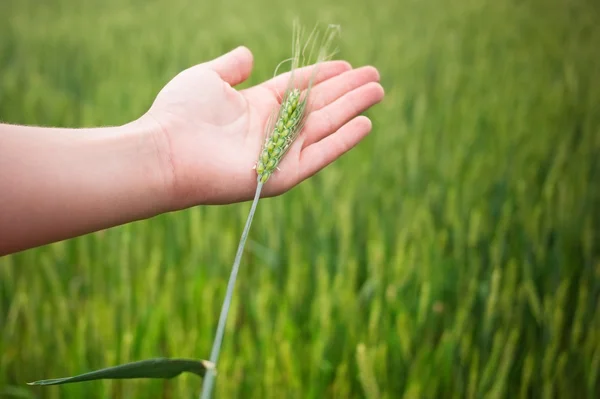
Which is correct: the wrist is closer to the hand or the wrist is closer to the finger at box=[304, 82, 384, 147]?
the hand

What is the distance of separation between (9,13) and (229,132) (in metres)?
2.82

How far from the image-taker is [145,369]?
48 cm

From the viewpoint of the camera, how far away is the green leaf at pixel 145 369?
1.54 feet

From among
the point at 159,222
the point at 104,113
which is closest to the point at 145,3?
the point at 104,113

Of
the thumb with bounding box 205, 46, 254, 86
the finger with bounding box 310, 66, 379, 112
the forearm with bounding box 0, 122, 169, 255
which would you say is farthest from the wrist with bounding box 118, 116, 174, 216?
the finger with bounding box 310, 66, 379, 112

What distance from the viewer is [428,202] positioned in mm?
1338

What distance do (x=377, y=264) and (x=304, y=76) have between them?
1.13 feet

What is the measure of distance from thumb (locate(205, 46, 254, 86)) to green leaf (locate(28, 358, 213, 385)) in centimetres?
53

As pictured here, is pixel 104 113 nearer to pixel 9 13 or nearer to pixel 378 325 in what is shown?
pixel 378 325

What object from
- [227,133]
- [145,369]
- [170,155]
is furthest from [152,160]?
[145,369]

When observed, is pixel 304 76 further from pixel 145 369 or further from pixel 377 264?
pixel 145 369

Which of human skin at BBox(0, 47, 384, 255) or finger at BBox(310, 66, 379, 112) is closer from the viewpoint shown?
human skin at BBox(0, 47, 384, 255)

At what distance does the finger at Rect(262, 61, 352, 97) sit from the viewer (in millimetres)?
968

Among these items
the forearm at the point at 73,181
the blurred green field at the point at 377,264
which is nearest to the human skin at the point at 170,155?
the forearm at the point at 73,181
